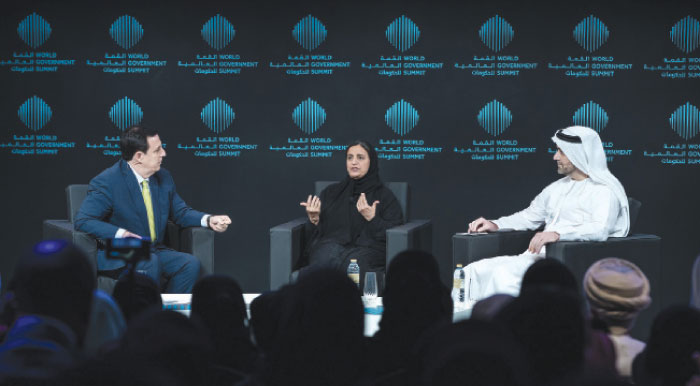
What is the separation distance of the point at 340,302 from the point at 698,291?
1.56m

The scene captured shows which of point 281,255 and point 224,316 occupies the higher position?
point 224,316

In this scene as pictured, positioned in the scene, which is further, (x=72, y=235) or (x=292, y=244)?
(x=292, y=244)

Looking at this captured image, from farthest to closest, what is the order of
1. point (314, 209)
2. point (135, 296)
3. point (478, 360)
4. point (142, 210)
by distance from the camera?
point (314, 209), point (142, 210), point (135, 296), point (478, 360)

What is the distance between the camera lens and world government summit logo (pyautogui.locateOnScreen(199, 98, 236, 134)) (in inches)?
212

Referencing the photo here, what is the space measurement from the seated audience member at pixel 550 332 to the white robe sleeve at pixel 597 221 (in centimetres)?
303

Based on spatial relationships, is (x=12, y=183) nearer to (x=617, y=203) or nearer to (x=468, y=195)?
(x=468, y=195)

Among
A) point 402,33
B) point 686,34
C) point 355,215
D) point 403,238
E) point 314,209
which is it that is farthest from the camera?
point 402,33

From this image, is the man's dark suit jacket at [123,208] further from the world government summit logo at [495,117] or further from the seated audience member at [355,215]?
the world government summit logo at [495,117]

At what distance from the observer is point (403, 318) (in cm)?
111

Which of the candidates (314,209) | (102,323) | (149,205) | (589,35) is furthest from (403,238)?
(102,323)

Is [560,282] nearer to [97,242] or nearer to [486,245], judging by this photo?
[486,245]

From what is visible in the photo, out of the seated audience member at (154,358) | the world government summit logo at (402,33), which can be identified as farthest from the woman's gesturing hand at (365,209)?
the seated audience member at (154,358)

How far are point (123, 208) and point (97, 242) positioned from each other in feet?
0.79

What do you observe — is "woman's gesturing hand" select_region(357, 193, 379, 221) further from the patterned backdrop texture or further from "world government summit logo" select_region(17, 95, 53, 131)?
"world government summit logo" select_region(17, 95, 53, 131)
